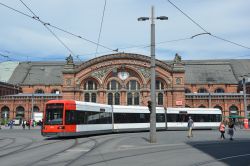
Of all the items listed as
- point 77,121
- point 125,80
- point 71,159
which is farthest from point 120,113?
point 125,80

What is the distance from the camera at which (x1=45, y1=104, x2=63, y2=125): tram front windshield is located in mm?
24844

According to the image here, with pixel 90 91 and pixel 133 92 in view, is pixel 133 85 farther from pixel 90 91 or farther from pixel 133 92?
pixel 90 91

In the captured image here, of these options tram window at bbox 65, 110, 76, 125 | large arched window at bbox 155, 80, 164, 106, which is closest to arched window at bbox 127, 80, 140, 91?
large arched window at bbox 155, 80, 164, 106

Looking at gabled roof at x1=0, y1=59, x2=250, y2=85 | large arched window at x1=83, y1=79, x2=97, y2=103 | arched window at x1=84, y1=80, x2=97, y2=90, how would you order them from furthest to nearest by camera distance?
gabled roof at x1=0, y1=59, x2=250, y2=85 → arched window at x1=84, y1=80, x2=97, y2=90 → large arched window at x1=83, y1=79, x2=97, y2=103

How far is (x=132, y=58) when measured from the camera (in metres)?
61.6

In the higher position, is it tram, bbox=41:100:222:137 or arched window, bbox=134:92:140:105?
arched window, bbox=134:92:140:105

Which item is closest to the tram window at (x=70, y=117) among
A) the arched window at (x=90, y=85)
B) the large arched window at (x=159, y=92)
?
the arched window at (x=90, y=85)

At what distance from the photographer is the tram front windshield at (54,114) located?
2484cm

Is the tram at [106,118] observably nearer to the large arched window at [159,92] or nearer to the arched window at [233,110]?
the large arched window at [159,92]

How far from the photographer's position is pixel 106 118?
31531 millimetres

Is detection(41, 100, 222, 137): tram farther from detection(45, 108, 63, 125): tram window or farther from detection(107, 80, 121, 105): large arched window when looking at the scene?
detection(107, 80, 121, 105): large arched window

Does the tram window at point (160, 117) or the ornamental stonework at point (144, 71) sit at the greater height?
the ornamental stonework at point (144, 71)

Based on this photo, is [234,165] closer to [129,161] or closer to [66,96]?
[129,161]

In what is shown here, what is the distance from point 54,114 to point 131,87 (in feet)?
124
